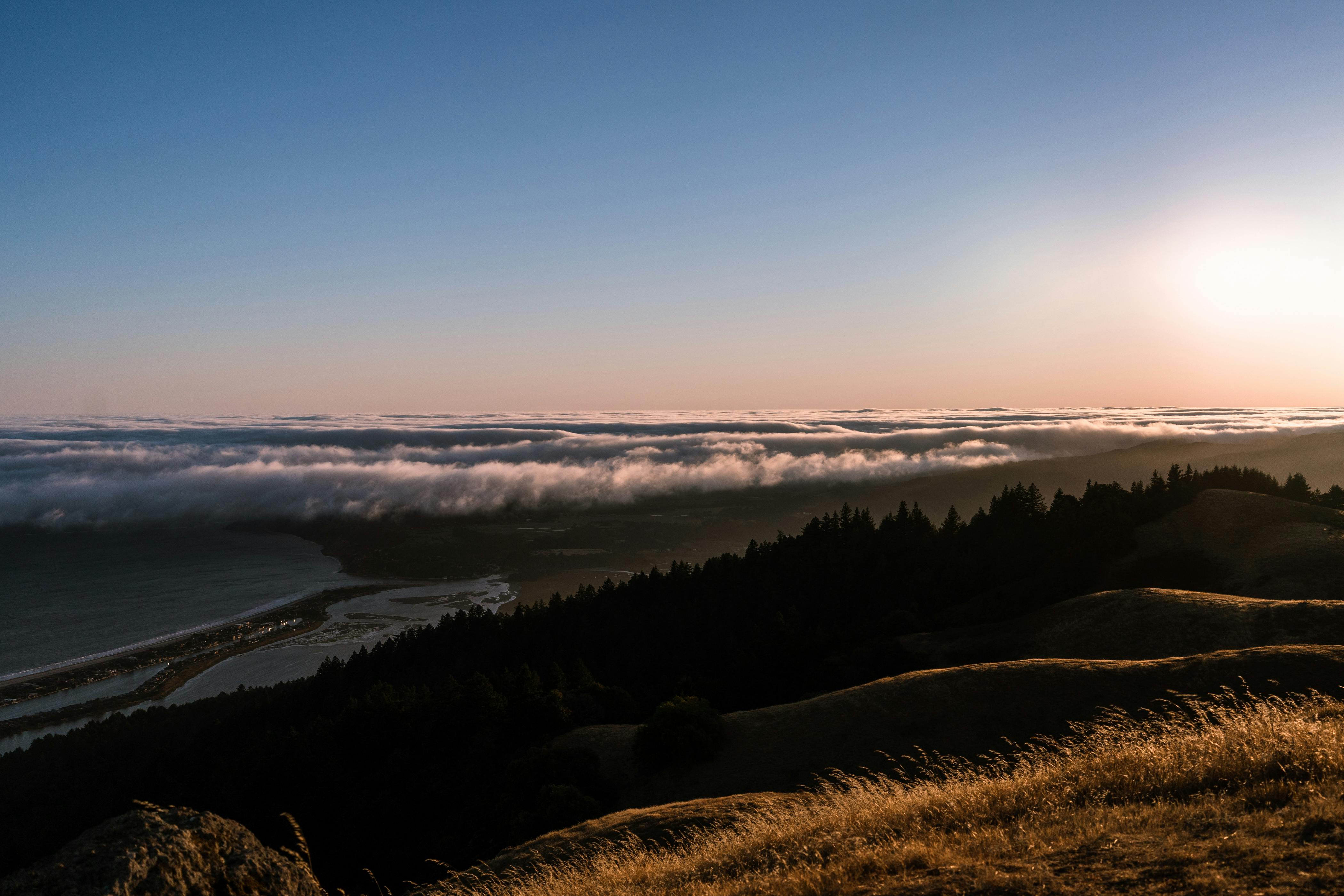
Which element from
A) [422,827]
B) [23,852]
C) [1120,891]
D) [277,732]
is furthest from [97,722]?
[1120,891]

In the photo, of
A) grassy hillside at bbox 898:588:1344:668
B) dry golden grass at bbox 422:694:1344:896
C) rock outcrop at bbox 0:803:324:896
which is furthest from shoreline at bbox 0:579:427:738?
dry golden grass at bbox 422:694:1344:896

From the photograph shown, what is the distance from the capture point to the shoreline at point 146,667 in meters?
132

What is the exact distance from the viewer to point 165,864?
10023mm

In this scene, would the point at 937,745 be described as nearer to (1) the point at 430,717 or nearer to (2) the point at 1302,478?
(1) the point at 430,717

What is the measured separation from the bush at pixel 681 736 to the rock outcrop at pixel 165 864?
3412 cm

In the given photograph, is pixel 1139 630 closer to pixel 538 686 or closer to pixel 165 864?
pixel 538 686

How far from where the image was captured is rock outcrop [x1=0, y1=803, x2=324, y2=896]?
369 inches

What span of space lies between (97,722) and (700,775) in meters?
130

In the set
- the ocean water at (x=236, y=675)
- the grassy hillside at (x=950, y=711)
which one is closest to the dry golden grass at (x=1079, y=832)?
the grassy hillside at (x=950, y=711)

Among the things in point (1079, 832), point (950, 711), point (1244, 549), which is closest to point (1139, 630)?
point (950, 711)

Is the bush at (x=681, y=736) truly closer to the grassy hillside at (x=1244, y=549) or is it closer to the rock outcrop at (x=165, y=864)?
the rock outcrop at (x=165, y=864)

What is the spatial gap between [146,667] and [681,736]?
17996 cm

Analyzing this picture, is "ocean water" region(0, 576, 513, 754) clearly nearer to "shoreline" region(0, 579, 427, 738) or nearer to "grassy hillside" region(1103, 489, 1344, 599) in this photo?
"shoreline" region(0, 579, 427, 738)

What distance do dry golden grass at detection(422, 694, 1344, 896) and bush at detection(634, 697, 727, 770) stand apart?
28.8 metres
